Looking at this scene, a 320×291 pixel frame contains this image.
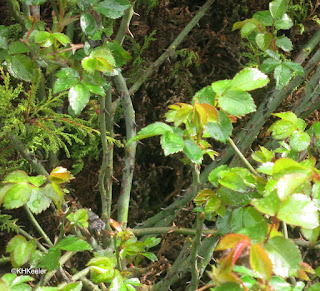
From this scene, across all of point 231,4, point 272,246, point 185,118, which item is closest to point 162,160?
point 231,4

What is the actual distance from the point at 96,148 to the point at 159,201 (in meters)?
0.47

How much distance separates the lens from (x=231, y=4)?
1.88 m

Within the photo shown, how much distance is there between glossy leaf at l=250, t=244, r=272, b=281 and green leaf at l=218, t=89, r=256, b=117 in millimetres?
278

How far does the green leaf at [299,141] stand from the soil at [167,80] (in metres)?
0.87

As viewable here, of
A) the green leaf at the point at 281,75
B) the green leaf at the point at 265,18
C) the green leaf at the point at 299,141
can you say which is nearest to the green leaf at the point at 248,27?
the green leaf at the point at 265,18

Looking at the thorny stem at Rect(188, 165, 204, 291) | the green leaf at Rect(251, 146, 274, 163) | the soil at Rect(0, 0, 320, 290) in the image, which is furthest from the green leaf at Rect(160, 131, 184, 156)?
the soil at Rect(0, 0, 320, 290)

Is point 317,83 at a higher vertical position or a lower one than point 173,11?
lower

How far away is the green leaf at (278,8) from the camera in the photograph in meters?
1.13

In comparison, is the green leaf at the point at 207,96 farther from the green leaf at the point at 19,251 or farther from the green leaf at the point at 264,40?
the green leaf at the point at 19,251

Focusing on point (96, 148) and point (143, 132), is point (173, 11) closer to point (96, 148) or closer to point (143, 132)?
point (96, 148)

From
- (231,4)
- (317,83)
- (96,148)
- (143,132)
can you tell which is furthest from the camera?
(231,4)

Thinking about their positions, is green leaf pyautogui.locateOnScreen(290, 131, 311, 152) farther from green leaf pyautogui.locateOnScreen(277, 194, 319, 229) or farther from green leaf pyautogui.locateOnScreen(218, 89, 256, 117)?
green leaf pyautogui.locateOnScreen(277, 194, 319, 229)

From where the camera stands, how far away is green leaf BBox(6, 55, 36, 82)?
1.18 m

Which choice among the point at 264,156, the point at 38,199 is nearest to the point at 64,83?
the point at 38,199
